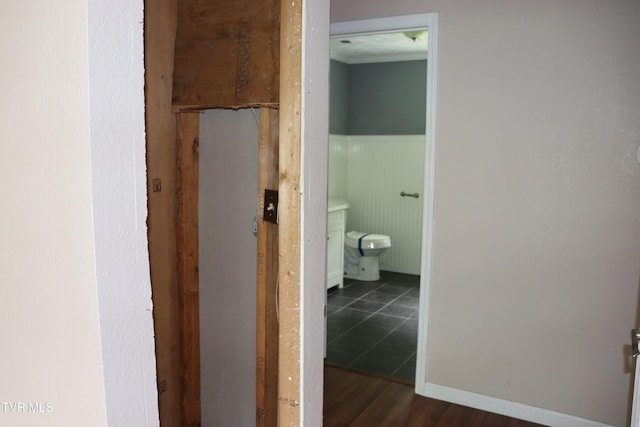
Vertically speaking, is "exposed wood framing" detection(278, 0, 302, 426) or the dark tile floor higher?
"exposed wood framing" detection(278, 0, 302, 426)

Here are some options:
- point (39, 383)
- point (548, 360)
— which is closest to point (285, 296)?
point (39, 383)

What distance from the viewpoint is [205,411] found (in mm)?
2668

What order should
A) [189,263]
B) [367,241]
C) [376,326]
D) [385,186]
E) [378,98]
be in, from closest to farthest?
[189,263] → [376,326] → [367,241] → [385,186] → [378,98]

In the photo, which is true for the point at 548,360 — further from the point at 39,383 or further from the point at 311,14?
the point at 39,383

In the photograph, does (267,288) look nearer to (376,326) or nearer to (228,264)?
(228,264)

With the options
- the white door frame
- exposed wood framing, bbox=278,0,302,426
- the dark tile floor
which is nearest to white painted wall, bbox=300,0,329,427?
exposed wood framing, bbox=278,0,302,426

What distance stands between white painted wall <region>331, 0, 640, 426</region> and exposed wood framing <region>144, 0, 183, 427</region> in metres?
1.46

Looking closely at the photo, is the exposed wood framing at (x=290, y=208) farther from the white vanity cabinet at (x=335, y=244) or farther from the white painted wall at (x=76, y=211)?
the white vanity cabinet at (x=335, y=244)

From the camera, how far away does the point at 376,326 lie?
4.46m

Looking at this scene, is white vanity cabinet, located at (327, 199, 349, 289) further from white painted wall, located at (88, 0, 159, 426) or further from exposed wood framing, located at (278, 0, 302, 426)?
white painted wall, located at (88, 0, 159, 426)

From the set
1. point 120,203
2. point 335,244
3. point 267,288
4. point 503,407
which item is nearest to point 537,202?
point 503,407

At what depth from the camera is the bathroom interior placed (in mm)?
5465

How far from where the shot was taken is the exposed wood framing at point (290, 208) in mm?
1528

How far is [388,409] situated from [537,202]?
145 cm
